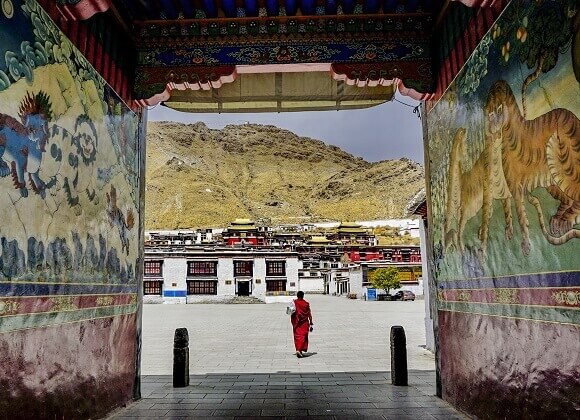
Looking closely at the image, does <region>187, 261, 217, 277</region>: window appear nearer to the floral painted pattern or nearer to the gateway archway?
the gateway archway

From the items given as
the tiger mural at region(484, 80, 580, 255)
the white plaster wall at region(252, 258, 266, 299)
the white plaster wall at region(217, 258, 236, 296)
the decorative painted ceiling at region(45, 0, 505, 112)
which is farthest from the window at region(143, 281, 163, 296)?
the tiger mural at region(484, 80, 580, 255)

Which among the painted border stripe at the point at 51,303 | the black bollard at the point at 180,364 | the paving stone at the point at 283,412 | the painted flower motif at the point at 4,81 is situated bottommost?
the paving stone at the point at 283,412

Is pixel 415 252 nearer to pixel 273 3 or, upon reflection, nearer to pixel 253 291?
pixel 253 291

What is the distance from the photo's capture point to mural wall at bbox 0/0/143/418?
376cm

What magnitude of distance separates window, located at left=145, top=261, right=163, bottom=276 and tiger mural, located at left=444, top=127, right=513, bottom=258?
4218 cm

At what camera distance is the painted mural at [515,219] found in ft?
11.0

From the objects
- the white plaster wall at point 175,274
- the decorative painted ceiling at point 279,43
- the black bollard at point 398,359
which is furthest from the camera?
the white plaster wall at point 175,274

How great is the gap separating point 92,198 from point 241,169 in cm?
16142

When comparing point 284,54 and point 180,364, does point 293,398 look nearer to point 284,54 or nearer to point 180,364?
point 180,364

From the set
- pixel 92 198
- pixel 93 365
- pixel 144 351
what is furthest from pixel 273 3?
pixel 144 351

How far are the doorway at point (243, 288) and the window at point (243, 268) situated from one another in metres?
0.86

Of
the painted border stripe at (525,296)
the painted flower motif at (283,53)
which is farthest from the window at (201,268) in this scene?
the painted border stripe at (525,296)

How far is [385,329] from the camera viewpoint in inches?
707

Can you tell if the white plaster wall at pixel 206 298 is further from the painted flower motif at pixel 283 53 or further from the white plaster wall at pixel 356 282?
the painted flower motif at pixel 283 53
